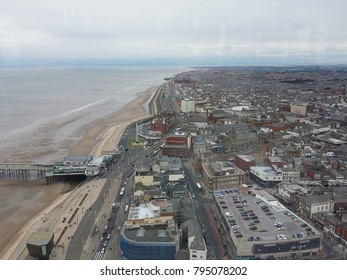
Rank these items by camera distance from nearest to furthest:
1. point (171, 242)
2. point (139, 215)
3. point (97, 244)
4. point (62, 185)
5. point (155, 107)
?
1. point (171, 242)
2. point (97, 244)
3. point (139, 215)
4. point (62, 185)
5. point (155, 107)

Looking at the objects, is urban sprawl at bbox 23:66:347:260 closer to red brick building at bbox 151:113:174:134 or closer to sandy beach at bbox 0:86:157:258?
red brick building at bbox 151:113:174:134

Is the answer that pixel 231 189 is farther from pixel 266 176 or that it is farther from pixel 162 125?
pixel 162 125

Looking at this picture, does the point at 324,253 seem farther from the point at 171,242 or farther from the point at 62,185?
the point at 62,185

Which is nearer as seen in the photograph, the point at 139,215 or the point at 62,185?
the point at 139,215

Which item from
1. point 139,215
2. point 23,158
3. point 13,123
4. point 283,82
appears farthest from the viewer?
point 283,82

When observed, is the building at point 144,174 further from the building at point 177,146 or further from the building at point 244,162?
the building at point 244,162

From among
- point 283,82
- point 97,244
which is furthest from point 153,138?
point 283,82

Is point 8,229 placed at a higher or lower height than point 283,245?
lower
